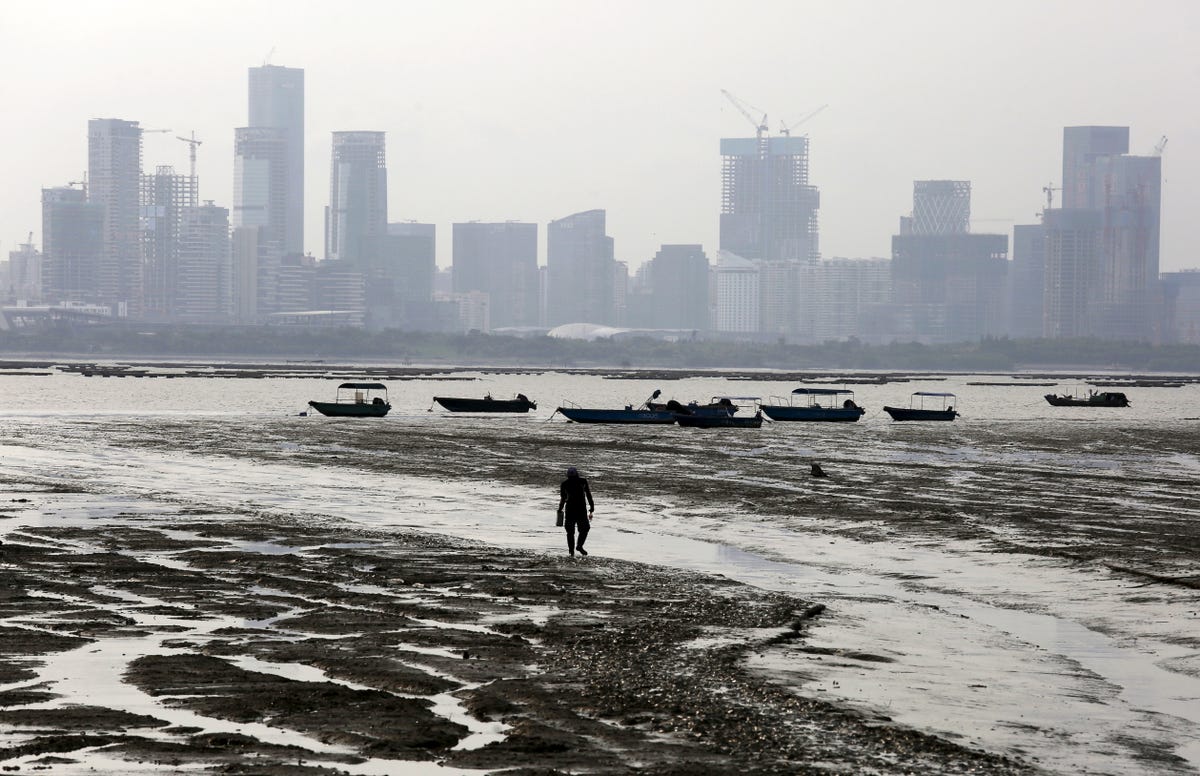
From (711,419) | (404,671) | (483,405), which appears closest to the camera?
(404,671)

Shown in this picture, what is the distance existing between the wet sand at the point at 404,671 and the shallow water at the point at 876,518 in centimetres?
160

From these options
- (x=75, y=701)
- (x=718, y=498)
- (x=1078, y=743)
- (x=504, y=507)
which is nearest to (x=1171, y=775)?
(x=1078, y=743)

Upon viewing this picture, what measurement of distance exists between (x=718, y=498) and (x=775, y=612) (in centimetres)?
2546

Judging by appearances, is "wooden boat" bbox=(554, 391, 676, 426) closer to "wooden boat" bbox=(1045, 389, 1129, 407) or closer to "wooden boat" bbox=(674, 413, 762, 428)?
"wooden boat" bbox=(674, 413, 762, 428)

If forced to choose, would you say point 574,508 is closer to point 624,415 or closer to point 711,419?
point 711,419

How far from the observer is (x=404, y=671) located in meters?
20.6

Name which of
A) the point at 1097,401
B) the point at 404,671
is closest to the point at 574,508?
the point at 404,671

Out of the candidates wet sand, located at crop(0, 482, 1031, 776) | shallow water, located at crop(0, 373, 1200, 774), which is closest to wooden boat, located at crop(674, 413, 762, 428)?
shallow water, located at crop(0, 373, 1200, 774)

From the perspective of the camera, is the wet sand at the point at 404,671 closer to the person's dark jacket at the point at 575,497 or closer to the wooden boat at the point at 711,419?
the person's dark jacket at the point at 575,497

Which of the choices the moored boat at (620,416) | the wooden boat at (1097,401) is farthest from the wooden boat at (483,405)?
the wooden boat at (1097,401)

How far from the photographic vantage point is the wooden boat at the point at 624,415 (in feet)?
360

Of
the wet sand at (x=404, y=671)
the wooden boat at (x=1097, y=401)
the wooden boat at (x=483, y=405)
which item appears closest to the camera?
the wet sand at (x=404, y=671)

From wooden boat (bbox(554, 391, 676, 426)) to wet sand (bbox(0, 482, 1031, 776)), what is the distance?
76040mm

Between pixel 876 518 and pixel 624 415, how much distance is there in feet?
215
